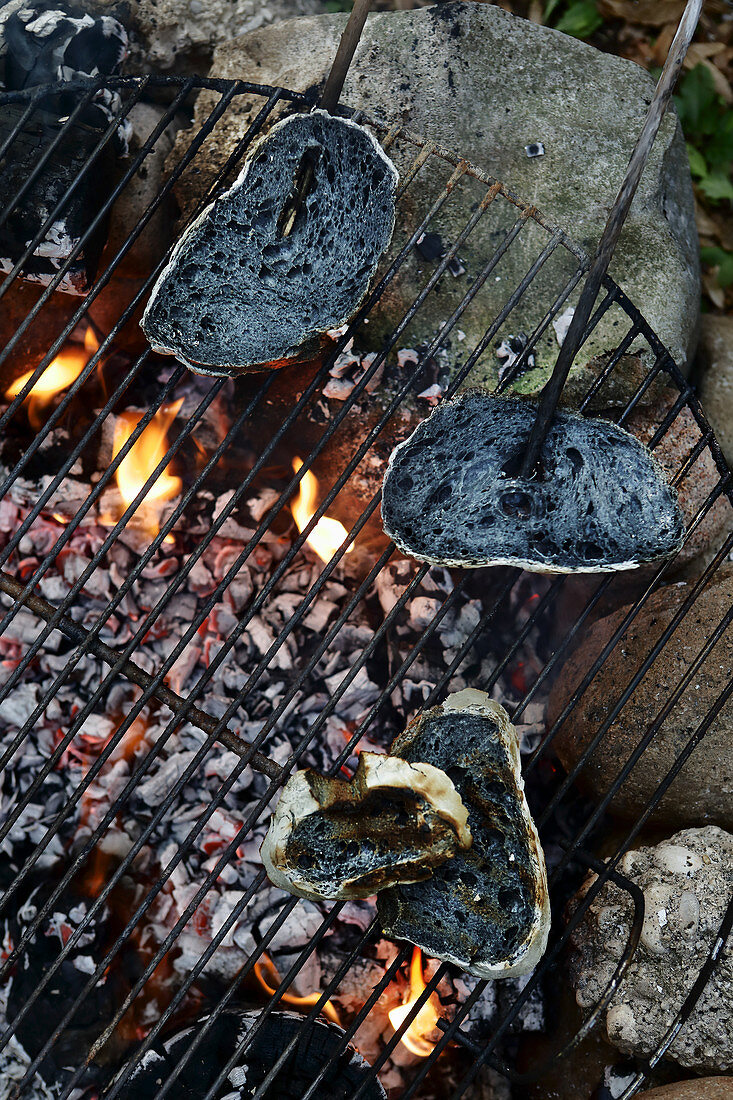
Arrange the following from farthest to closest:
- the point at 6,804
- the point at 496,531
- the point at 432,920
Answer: the point at 6,804 < the point at 496,531 < the point at 432,920

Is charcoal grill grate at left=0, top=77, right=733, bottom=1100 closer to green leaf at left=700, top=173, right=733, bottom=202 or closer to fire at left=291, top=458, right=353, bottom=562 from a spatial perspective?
fire at left=291, top=458, right=353, bottom=562

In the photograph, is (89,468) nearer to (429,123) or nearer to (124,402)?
(124,402)

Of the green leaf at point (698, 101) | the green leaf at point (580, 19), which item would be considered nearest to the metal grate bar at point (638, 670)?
the green leaf at point (698, 101)

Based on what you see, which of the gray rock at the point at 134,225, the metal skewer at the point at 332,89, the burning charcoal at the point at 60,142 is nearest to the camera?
the metal skewer at the point at 332,89

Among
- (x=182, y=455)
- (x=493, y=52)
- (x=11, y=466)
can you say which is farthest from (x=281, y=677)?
(x=493, y=52)

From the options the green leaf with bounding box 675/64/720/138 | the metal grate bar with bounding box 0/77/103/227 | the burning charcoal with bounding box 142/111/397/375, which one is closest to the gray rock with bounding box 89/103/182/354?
the metal grate bar with bounding box 0/77/103/227

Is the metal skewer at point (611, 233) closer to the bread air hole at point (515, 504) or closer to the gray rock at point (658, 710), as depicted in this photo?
the bread air hole at point (515, 504)
